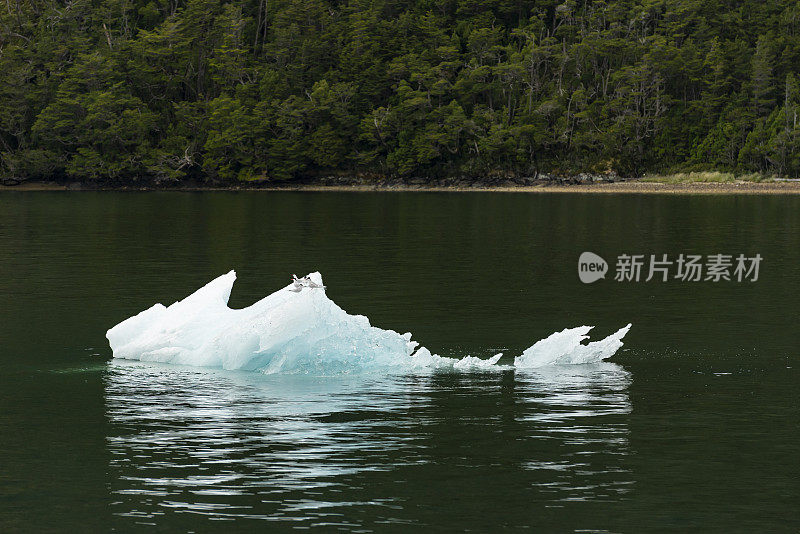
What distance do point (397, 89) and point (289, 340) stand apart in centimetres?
12339

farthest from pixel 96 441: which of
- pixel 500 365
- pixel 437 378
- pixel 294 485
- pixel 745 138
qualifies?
pixel 745 138

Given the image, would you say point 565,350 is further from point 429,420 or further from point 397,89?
point 397,89

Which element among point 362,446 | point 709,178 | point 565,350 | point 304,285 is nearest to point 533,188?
point 709,178

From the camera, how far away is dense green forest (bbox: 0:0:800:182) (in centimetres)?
13750

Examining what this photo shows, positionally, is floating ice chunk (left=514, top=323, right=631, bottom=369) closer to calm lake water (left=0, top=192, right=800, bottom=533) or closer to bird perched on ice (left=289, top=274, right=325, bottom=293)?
calm lake water (left=0, top=192, right=800, bottom=533)

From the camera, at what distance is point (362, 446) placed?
53.8 feet

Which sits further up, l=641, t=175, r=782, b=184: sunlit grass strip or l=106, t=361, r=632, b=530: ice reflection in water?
l=641, t=175, r=782, b=184: sunlit grass strip

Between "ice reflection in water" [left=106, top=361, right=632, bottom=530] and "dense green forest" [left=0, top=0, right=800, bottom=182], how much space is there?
117103 mm

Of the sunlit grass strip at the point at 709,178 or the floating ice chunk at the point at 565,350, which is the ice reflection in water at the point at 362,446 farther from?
the sunlit grass strip at the point at 709,178

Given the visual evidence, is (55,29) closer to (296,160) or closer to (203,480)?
(296,160)

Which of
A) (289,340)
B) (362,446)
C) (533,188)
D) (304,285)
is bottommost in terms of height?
(362,446)

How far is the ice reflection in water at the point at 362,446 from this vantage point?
13.7 metres

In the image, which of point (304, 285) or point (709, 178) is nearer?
point (304, 285)

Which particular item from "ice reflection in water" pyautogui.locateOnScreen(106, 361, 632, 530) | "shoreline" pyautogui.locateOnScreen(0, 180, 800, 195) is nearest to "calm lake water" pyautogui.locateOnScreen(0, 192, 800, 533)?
"ice reflection in water" pyautogui.locateOnScreen(106, 361, 632, 530)
